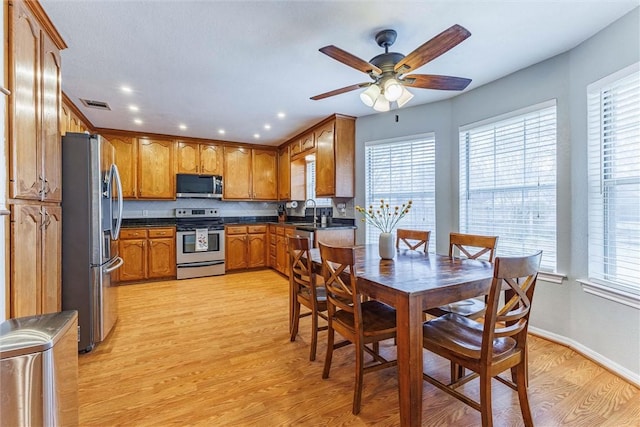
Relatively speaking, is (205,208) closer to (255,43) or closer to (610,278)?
(255,43)

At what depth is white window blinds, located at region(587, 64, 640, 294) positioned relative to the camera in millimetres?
1940

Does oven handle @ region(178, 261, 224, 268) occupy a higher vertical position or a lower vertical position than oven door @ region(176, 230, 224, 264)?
lower

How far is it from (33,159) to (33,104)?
0.36 meters

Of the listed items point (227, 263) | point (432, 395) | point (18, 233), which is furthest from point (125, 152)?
point (432, 395)

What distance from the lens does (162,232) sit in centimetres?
465

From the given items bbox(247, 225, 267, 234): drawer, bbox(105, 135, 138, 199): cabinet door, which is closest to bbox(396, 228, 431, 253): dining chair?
bbox(247, 225, 267, 234): drawer

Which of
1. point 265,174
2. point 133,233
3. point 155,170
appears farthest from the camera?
point 265,174

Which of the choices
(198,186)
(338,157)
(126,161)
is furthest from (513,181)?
(126,161)

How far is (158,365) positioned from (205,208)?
3.64m

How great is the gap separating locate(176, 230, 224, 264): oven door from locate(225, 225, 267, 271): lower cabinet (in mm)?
150

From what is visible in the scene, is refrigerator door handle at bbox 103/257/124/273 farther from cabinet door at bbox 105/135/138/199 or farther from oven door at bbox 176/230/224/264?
cabinet door at bbox 105/135/138/199

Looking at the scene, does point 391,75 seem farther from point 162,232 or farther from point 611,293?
point 162,232

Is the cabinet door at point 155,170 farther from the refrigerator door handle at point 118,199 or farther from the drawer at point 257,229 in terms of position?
the refrigerator door handle at point 118,199

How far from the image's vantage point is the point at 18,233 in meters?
1.64
